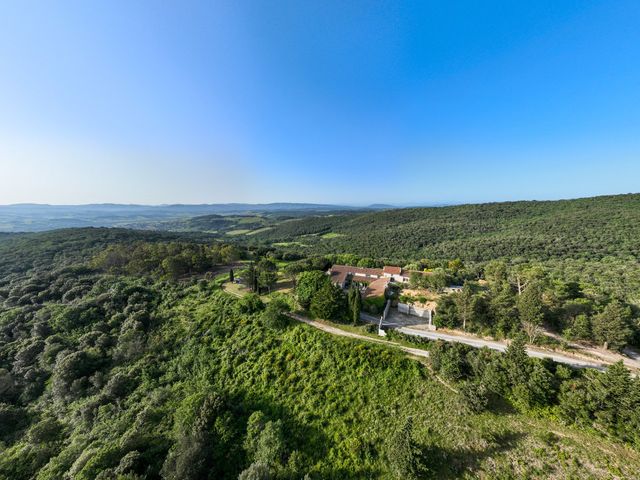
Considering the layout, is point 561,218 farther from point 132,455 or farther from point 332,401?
point 132,455

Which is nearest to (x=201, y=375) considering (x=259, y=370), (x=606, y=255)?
(x=259, y=370)

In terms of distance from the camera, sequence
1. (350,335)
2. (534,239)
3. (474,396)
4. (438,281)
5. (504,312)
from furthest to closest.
A: (534,239) → (438,281) → (350,335) → (504,312) → (474,396)

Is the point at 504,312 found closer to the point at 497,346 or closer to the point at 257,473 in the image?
the point at 497,346

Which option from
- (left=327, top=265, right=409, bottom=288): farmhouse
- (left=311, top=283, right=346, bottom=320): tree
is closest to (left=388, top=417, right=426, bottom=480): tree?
(left=311, top=283, right=346, bottom=320): tree

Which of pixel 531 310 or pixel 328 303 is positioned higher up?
pixel 531 310

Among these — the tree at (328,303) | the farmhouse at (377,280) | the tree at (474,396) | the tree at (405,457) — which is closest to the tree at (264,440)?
the tree at (405,457)

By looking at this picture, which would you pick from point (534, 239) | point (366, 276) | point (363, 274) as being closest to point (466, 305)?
point (366, 276)
